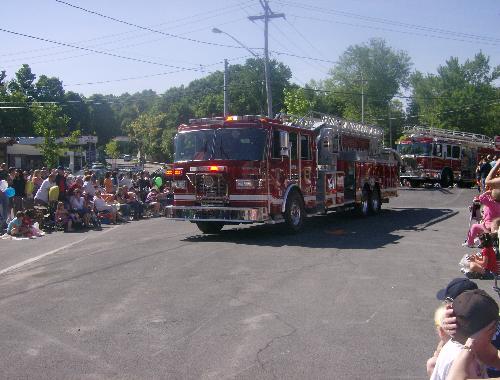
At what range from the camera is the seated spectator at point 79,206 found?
55.7 feet

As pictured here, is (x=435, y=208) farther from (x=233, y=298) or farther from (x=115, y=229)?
(x=233, y=298)

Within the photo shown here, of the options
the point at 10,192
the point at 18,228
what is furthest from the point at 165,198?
the point at 18,228

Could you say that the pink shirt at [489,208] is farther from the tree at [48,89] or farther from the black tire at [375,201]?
the tree at [48,89]

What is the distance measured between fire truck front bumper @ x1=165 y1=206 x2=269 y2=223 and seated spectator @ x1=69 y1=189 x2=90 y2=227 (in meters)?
4.61

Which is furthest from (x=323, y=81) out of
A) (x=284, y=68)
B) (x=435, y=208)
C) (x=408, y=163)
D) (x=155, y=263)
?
(x=155, y=263)

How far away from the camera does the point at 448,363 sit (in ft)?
9.59

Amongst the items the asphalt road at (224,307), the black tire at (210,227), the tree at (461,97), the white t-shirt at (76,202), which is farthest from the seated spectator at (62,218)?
the tree at (461,97)

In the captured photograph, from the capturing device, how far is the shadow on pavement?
12.7m

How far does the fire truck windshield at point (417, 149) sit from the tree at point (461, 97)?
4272 centimetres

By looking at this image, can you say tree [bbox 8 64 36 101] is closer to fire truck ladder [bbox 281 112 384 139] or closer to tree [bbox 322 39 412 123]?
tree [bbox 322 39 412 123]

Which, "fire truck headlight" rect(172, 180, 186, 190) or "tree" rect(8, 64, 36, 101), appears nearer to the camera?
"fire truck headlight" rect(172, 180, 186, 190)

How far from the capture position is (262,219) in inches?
505

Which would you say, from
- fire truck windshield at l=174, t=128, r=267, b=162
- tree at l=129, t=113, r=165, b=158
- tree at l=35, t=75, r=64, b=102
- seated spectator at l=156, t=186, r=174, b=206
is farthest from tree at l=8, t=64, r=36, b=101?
fire truck windshield at l=174, t=128, r=267, b=162

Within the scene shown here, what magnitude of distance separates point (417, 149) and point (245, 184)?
2549cm
